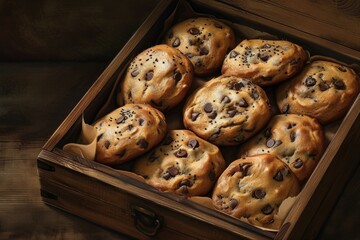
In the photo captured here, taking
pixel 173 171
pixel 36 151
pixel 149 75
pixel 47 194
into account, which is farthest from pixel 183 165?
pixel 36 151

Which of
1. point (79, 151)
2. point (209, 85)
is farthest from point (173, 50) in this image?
point (79, 151)

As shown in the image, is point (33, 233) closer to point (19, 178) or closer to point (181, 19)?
point (19, 178)

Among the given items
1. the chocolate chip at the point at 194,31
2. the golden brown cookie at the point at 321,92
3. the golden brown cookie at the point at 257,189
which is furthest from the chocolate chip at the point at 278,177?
the chocolate chip at the point at 194,31

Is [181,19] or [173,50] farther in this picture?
[181,19]

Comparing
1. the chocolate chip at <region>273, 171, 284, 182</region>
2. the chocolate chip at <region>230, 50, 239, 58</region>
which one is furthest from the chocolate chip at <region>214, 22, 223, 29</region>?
the chocolate chip at <region>273, 171, 284, 182</region>

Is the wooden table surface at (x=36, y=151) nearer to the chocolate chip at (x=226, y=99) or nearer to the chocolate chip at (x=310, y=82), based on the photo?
the chocolate chip at (x=310, y=82)

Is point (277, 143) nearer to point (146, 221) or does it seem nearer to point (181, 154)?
point (181, 154)
